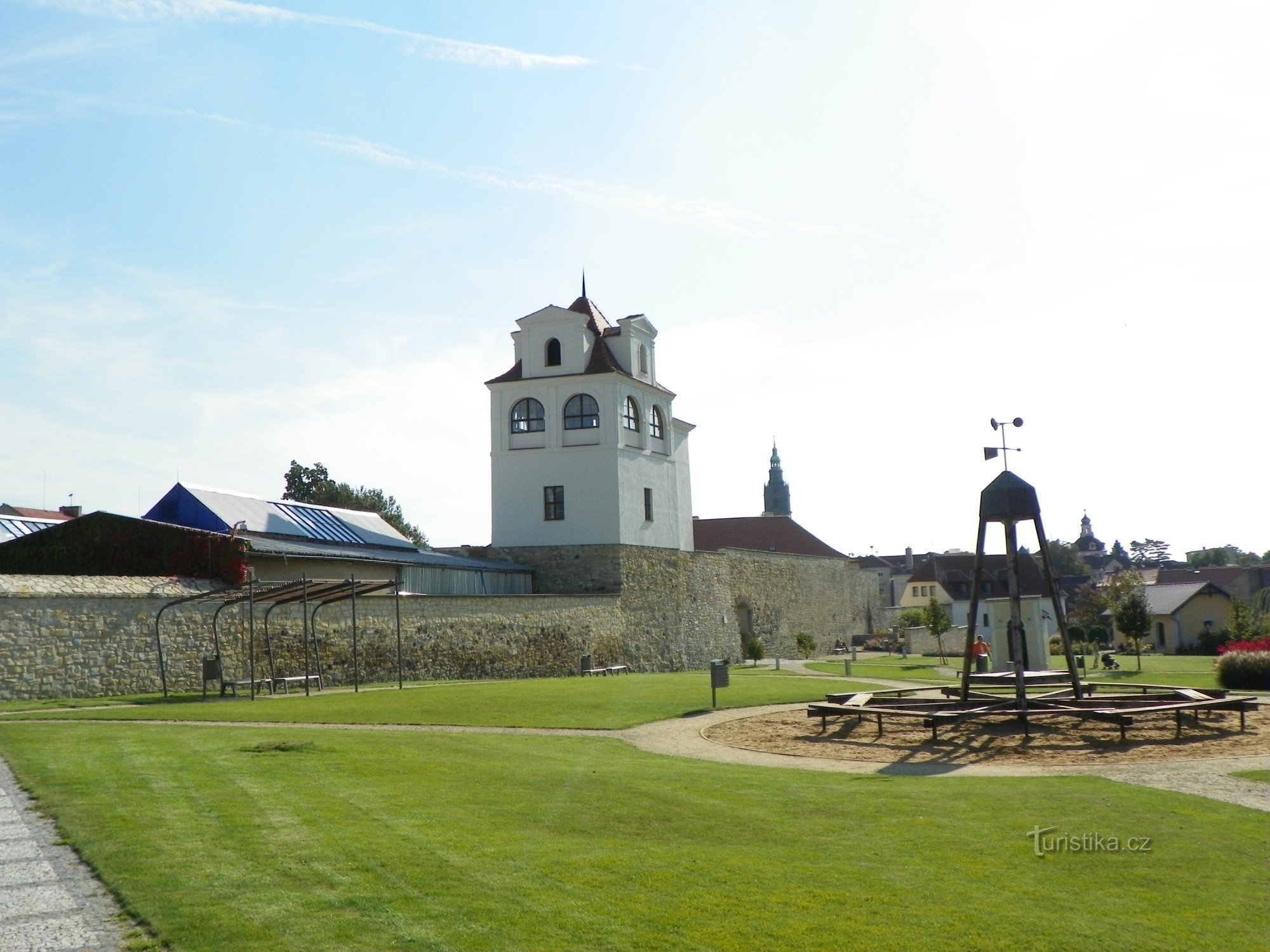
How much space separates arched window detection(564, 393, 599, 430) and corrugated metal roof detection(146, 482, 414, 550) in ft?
25.8

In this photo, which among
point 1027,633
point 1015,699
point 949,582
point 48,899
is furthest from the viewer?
point 949,582

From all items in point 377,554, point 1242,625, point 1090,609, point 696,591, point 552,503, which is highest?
point 552,503

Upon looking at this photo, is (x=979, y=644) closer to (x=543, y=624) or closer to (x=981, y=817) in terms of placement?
(x=543, y=624)

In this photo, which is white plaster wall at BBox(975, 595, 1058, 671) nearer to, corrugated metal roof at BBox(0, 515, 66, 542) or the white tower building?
the white tower building

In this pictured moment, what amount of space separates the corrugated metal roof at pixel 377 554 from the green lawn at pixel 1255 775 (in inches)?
901

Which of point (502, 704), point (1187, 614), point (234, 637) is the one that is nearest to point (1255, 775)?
point (502, 704)

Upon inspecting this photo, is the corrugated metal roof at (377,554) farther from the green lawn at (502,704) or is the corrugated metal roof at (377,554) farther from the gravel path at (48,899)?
the gravel path at (48,899)

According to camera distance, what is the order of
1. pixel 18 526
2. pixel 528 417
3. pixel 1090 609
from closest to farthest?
pixel 18 526 → pixel 528 417 → pixel 1090 609

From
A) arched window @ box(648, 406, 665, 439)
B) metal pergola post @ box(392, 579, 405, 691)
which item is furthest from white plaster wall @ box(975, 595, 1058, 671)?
arched window @ box(648, 406, 665, 439)

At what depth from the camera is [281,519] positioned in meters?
34.8

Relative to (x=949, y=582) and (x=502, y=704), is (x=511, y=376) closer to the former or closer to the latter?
(x=502, y=704)

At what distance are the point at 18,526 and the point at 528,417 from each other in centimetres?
1826

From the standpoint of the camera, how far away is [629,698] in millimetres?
22141

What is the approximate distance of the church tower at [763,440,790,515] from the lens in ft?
381
